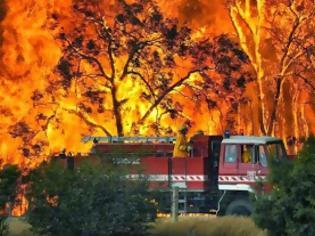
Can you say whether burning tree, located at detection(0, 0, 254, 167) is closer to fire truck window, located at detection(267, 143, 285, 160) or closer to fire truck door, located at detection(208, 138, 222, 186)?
fire truck door, located at detection(208, 138, 222, 186)

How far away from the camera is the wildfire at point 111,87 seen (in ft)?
112

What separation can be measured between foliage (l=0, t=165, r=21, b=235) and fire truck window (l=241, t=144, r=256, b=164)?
8.71 meters

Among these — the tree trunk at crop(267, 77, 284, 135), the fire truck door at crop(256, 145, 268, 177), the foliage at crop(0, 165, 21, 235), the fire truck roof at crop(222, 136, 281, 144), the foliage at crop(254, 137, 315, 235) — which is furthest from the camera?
the tree trunk at crop(267, 77, 284, 135)

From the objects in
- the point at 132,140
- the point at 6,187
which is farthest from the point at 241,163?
the point at 6,187

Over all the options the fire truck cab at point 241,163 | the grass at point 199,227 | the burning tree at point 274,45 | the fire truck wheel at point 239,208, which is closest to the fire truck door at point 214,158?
the fire truck cab at point 241,163

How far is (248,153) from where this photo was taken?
23.9 meters

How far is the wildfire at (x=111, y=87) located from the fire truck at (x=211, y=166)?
23.5 feet

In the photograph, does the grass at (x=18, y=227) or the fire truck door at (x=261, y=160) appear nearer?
the grass at (x=18, y=227)

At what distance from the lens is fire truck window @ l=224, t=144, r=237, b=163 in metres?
24.0

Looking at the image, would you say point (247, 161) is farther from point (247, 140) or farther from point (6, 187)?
point (6, 187)

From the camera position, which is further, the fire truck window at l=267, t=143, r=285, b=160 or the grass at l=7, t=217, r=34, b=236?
the fire truck window at l=267, t=143, r=285, b=160

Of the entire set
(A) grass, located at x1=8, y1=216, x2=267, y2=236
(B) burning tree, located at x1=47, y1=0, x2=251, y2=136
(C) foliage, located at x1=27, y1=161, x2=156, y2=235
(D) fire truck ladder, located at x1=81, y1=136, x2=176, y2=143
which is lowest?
(A) grass, located at x1=8, y1=216, x2=267, y2=236

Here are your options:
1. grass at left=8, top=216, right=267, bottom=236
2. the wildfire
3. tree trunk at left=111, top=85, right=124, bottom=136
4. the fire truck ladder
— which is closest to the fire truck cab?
the fire truck ladder

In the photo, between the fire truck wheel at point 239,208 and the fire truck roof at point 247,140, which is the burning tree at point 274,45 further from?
the fire truck wheel at point 239,208
